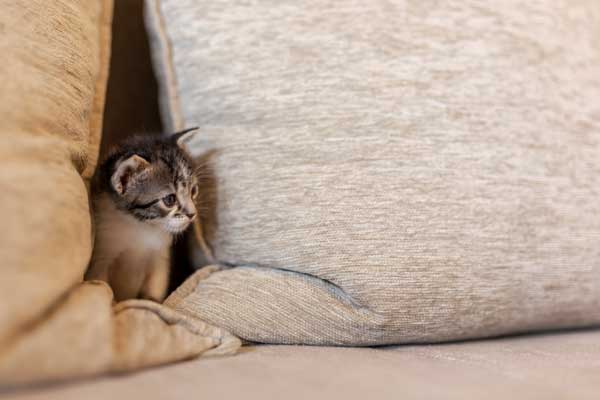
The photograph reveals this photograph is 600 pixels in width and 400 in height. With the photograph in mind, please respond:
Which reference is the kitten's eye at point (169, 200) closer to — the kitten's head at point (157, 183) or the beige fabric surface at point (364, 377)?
the kitten's head at point (157, 183)

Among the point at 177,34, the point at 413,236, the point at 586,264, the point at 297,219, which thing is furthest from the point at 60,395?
the point at 586,264

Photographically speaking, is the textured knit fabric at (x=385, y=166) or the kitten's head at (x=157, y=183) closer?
the textured knit fabric at (x=385, y=166)

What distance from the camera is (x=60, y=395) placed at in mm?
543

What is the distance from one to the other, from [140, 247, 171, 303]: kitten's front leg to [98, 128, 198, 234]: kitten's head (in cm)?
7

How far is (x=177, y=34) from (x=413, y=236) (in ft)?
1.80

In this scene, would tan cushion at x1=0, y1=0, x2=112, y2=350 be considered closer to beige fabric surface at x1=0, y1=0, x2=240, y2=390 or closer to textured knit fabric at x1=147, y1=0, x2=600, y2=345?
beige fabric surface at x1=0, y1=0, x2=240, y2=390

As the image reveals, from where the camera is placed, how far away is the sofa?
0.69 m

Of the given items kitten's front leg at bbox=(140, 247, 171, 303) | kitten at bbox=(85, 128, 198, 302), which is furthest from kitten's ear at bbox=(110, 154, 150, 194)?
kitten's front leg at bbox=(140, 247, 171, 303)

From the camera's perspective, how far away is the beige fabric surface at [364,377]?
0.57 m

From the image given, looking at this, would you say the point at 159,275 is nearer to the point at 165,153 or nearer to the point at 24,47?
the point at 165,153

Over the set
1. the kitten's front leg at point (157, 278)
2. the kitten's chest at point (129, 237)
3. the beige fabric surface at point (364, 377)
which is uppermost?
the beige fabric surface at point (364, 377)

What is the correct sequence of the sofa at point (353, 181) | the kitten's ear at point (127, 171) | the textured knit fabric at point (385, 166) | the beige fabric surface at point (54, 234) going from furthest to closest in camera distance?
the kitten's ear at point (127, 171), the textured knit fabric at point (385, 166), the sofa at point (353, 181), the beige fabric surface at point (54, 234)

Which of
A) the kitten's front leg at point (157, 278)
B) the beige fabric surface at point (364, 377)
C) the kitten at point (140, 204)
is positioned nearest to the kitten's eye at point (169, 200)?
the kitten at point (140, 204)

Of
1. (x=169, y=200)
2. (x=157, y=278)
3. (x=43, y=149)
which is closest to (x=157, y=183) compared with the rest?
(x=169, y=200)
